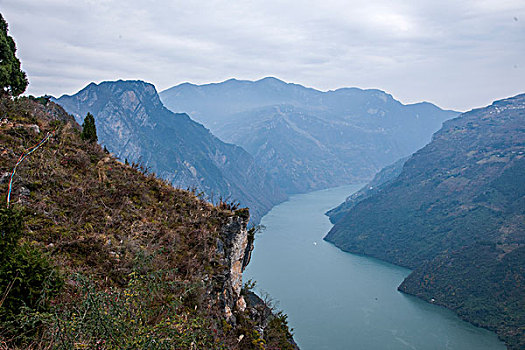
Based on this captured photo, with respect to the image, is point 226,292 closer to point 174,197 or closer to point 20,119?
point 174,197

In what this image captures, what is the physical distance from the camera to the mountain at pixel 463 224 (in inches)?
2073

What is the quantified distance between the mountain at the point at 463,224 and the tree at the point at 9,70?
163ft

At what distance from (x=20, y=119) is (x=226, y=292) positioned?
7.01 m

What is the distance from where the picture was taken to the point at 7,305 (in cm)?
444

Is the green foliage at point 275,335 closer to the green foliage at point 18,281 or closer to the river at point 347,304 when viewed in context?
the green foliage at point 18,281

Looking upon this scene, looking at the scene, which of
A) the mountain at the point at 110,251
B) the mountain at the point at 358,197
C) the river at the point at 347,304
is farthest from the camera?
the mountain at the point at 358,197

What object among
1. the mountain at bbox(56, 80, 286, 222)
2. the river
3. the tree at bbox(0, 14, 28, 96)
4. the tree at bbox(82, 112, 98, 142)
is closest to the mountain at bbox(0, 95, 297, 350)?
the tree at bbox(82, 112, 98, 142)

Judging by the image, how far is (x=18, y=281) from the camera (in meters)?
4.52

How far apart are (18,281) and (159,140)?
365ft

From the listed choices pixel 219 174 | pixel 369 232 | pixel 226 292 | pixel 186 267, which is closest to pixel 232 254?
pixel 226 292

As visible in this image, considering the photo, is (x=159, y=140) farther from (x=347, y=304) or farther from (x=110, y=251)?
(x=110, y=251)

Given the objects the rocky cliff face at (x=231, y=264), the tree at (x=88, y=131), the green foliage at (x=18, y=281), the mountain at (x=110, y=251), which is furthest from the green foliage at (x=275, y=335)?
the tree at (x=88, y=131)

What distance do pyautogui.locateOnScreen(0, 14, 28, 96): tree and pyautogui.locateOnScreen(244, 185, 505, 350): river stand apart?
91.2ft

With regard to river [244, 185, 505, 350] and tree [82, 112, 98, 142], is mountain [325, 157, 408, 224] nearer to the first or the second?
river [244, 185, 505, 350]
